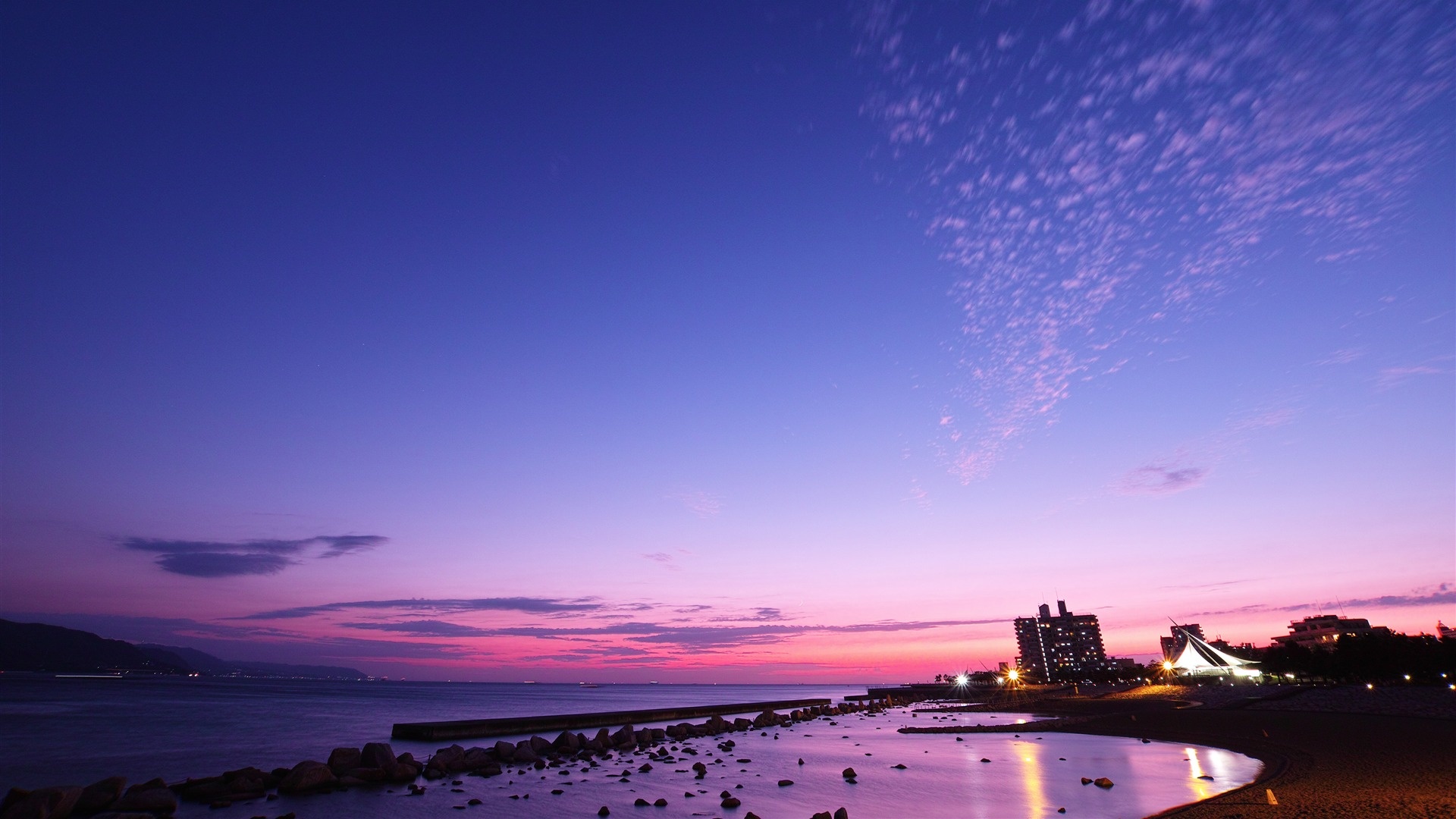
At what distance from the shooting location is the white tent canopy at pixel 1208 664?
10706 centimetres

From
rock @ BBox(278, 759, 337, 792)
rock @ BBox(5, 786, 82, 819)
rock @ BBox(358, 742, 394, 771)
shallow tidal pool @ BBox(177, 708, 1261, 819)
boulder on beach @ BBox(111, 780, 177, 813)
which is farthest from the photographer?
rock @ BBox(358, 742, 394, 771)

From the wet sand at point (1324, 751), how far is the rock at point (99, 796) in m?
34.9

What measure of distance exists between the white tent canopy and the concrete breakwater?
77285 millimetres

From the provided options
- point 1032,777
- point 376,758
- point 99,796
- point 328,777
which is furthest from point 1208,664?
point 99,796

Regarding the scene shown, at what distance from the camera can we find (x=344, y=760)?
2981 cm

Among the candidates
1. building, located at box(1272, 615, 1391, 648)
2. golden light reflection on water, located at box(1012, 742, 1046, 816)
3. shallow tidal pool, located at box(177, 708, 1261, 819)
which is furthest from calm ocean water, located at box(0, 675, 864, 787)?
building, located at box(1272, 615, 1391, 648)

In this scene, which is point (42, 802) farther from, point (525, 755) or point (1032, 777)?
point (1032, 777)

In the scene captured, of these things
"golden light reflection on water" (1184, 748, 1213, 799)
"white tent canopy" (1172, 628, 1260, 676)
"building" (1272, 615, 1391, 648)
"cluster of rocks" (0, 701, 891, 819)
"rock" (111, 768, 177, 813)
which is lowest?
"rock" (111, 768, 177, 813)

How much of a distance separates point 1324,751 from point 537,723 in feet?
169

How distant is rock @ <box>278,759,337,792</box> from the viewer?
27.0 m

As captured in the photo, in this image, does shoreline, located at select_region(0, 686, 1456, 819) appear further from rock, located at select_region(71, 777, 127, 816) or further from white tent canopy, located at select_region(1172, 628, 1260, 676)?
white tent canopy, located at select_region(1172, 628, 1260, 676)

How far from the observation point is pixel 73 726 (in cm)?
5550

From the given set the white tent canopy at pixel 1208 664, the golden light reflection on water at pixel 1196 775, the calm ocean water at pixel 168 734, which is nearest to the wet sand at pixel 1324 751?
the golden light reflection on water at pixel 1196 775

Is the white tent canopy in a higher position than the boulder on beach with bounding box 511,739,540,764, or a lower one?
higher
